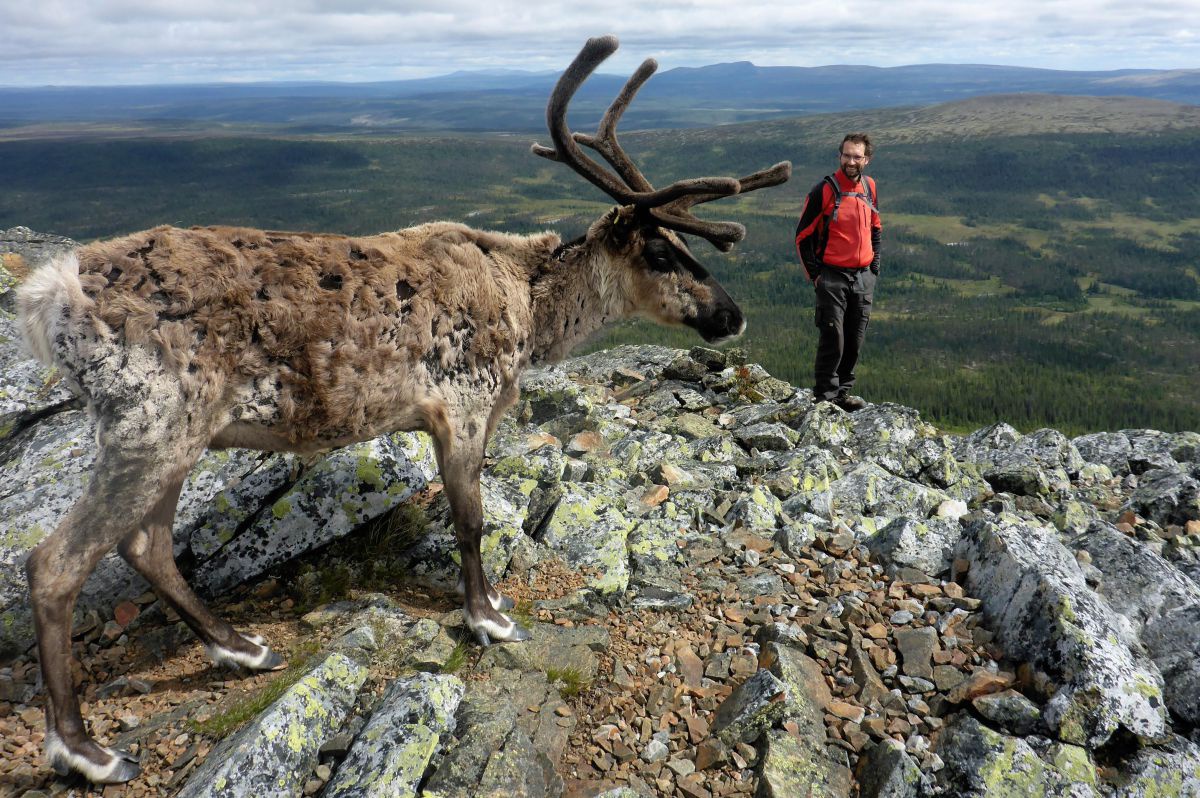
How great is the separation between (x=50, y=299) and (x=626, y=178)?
5.24 m

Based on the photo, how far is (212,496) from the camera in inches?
268

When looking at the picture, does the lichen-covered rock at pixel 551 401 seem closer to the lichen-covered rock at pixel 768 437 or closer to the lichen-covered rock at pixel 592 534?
the lichen-covered rock at pixel 768 437

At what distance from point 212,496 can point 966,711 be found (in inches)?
256

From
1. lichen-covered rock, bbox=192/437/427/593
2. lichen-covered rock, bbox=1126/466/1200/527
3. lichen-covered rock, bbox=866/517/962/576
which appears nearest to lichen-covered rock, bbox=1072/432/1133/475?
lichen-covered rock, bbox=1126/466/1200/527

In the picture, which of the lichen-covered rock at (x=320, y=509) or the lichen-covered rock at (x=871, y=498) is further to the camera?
the lichen-covered rock at (x=871, y=498)

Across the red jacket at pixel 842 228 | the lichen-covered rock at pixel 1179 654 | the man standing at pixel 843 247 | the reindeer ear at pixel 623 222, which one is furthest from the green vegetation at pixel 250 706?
the man standing at pixel 843 247

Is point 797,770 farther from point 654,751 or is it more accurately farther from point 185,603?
point 185,603

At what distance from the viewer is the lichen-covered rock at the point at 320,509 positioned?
651cm

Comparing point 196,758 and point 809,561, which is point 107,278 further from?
point 809,561

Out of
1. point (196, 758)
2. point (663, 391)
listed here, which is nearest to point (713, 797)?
point (196, 758)

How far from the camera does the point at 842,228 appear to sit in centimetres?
1184

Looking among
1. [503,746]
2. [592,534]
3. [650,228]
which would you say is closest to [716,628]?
[592,534]

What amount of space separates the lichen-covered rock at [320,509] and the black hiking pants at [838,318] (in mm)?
7444

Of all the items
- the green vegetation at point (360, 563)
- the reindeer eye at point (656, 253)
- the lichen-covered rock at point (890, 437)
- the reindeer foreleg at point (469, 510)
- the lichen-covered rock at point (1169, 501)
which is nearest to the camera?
the reindeer foreleg at point (469, 510)
